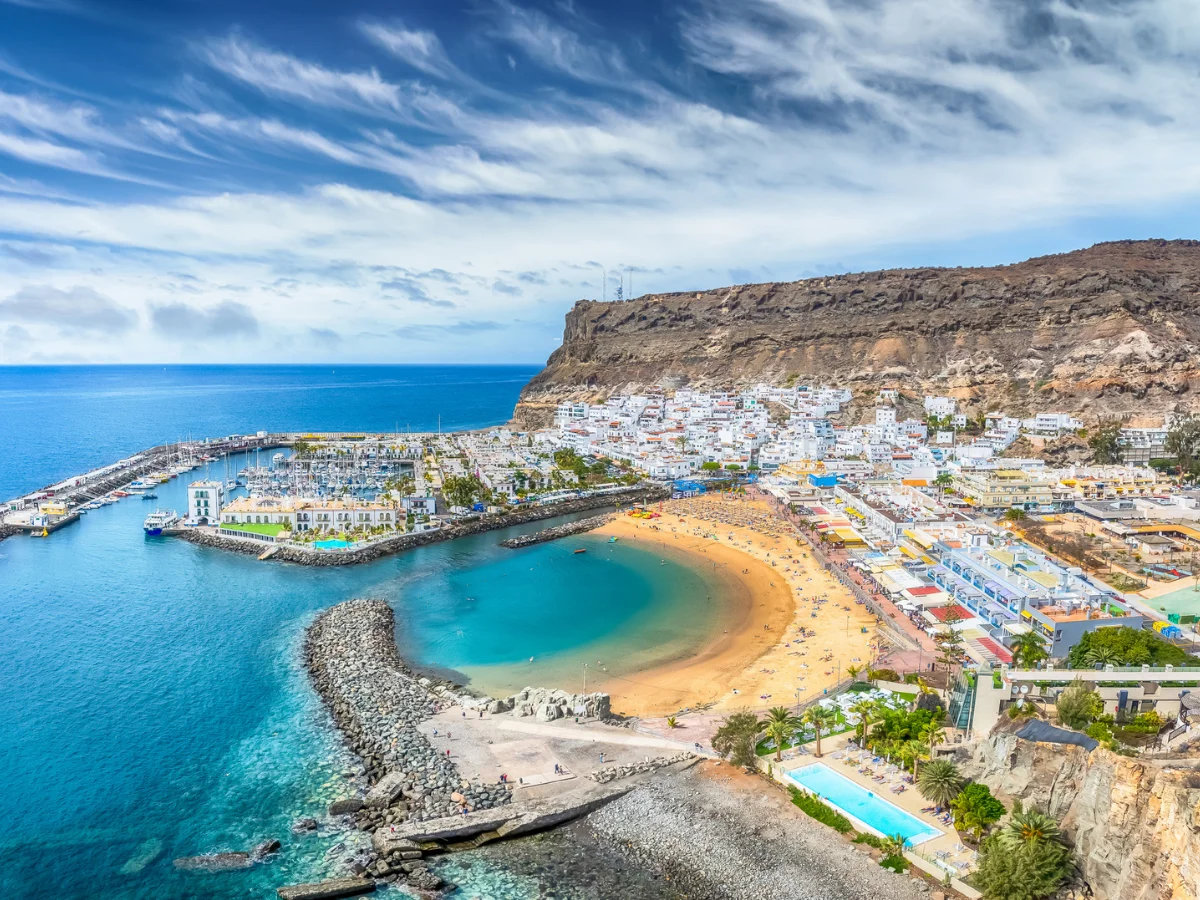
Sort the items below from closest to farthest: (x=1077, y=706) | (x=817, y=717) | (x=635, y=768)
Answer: (x=1077, y=706) < (x=635, y=768) < (x=817, y=717)

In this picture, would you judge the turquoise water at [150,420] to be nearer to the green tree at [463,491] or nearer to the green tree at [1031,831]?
the green tree at [463,491]

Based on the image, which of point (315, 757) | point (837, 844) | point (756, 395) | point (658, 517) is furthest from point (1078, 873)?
point (756, 395)

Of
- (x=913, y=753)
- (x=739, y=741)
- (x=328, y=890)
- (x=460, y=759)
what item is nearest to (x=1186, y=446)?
(x=913, y=753)

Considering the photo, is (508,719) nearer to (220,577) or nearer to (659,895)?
(659,895)

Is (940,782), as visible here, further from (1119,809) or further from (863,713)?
(1119,809)

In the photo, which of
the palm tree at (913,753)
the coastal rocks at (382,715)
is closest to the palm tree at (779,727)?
the palm tree at (913,753)

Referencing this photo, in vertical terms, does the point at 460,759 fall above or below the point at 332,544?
below
